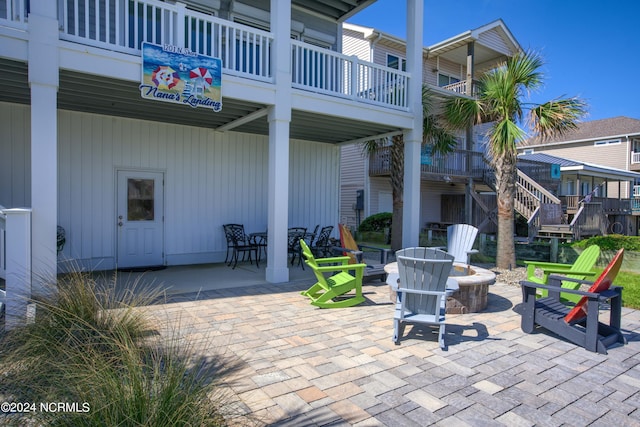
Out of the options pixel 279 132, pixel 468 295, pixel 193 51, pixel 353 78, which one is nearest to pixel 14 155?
pixel 193 51

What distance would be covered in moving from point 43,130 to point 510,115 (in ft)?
28.3

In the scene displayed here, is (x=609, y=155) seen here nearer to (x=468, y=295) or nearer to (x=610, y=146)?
(x=610, y=146)

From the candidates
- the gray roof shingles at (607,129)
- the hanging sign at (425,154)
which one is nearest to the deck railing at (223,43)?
the hanging sign at (425,154)

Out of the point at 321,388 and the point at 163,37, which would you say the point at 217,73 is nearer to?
the point at 163,37

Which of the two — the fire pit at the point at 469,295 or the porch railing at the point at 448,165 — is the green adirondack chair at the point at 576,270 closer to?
the fire pit at the point at 469,295

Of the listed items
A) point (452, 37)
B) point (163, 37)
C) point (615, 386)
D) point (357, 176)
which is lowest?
point (615, 386)

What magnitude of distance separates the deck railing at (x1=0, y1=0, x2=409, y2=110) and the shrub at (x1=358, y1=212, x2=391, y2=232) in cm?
805

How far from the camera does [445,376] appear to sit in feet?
11.2

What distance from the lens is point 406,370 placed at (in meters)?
3.54

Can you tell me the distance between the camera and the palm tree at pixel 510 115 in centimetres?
818

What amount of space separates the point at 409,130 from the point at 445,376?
6.52 metres

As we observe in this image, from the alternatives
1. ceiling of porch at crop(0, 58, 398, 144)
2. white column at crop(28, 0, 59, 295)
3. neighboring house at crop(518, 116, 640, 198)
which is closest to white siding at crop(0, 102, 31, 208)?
ceiling of porch at crop(0, 58, 398, 144)

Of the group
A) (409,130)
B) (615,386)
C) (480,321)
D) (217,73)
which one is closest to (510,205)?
(409,130)

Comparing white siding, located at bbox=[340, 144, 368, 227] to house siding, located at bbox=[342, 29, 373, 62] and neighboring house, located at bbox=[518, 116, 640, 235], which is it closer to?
house siding, located at bbox=[342, 29, 373, 62]
